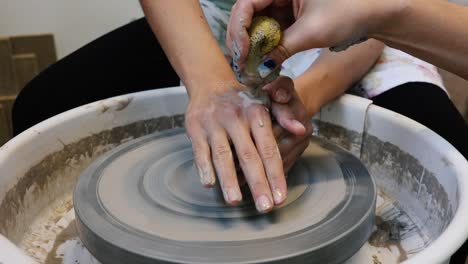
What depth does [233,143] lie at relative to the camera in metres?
0.85

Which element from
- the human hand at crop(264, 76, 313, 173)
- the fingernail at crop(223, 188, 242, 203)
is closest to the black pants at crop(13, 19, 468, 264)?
the human hand at crop(264, 76, 313, 173)

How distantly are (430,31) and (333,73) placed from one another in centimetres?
30

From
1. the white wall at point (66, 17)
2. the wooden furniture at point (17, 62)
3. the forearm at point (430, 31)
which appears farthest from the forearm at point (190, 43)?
the wooden furniture at point (17, 62)

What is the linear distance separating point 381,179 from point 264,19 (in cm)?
53

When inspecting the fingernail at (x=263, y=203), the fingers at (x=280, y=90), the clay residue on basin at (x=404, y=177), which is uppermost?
the fingers at (x=280, y=90)

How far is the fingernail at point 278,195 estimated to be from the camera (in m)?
0.78

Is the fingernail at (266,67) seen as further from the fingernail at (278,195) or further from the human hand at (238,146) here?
the fingernail at (278,195)

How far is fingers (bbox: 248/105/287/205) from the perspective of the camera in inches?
31.0

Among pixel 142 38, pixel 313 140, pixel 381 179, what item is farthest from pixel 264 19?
pixel 142 38

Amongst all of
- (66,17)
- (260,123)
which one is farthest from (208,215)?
(66,17)

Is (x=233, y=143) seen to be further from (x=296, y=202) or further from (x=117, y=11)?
(x=117, y=11)

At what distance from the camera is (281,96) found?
35.4 inches

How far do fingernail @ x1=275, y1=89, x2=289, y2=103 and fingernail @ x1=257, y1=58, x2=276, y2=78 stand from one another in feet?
0.28

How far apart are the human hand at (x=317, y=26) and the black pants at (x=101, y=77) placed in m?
0.41
